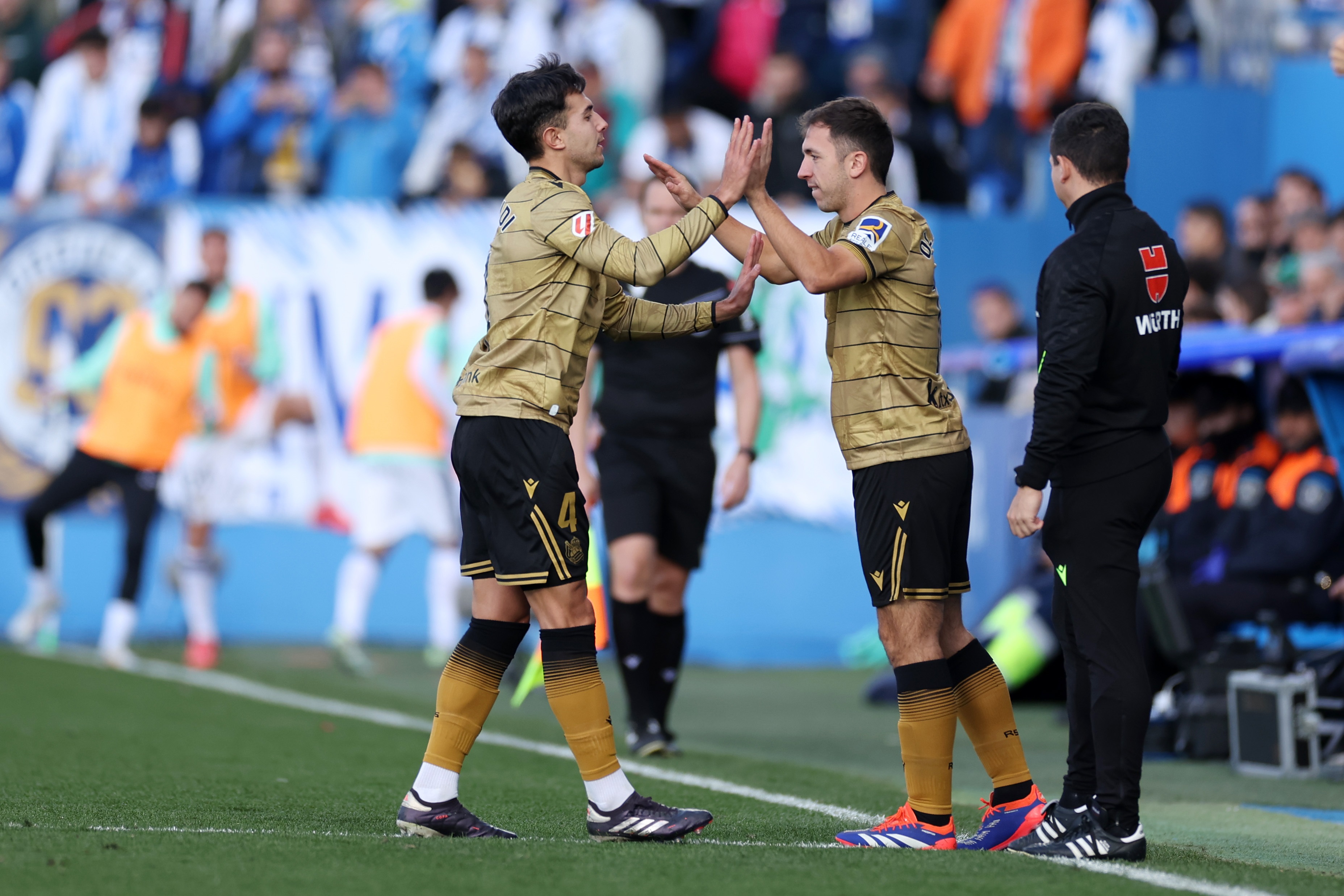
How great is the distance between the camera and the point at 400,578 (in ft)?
39.7

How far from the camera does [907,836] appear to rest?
4.43 metres

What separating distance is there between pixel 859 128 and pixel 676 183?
511 mm

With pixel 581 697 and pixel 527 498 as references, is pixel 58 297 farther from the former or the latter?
pixel 581 697

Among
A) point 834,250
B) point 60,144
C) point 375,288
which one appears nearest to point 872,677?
point 375,288

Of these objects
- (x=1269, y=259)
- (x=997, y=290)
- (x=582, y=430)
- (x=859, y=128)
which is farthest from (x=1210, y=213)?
(x=859, y=128)

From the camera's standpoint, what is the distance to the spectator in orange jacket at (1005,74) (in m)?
12.8

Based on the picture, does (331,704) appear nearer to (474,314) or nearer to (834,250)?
(474,314)

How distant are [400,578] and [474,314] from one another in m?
1.92

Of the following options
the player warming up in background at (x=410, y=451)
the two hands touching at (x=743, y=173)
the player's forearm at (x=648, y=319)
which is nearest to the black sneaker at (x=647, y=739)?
the player's forearm at (x=648, y=319)

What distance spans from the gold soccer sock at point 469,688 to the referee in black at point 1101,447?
1407mm

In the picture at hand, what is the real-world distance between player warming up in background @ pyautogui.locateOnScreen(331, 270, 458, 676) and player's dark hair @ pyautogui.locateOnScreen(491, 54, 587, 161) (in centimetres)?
609

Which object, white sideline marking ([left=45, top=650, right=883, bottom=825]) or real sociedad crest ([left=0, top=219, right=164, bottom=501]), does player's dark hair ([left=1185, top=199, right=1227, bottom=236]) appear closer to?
white sideline marking ([left=45, top=650, right=883, bottom=825])

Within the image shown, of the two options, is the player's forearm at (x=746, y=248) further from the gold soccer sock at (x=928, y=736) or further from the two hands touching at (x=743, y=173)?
the gold soccer sock at (x=928, y=736)

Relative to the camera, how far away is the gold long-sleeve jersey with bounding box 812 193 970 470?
4.50m
